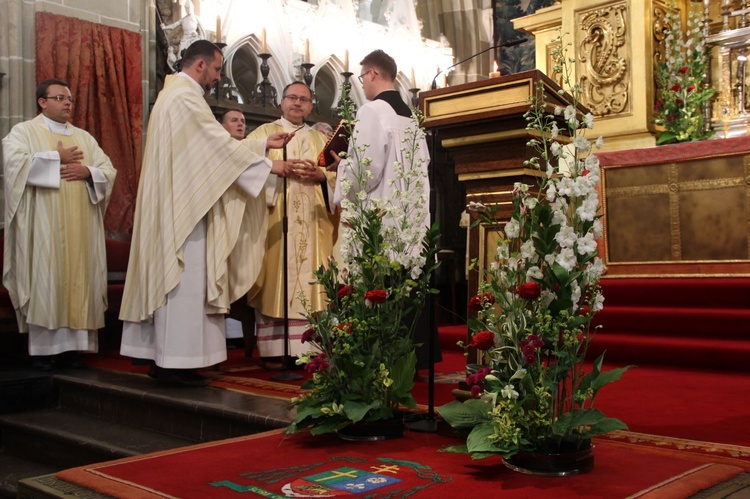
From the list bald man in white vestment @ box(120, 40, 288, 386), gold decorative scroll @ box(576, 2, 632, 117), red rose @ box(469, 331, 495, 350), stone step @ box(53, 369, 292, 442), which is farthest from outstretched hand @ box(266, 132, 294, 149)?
gold decorative scroll @ box(576, 2, 632, 117)

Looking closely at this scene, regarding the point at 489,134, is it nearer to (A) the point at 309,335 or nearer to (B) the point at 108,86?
(A) the point at 309,335

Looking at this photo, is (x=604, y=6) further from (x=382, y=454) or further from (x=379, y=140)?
(x=382, y=454)

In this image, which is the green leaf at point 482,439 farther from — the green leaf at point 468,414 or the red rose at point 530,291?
the red rose at point 530,291

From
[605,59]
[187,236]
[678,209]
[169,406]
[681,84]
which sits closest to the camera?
[169,406]

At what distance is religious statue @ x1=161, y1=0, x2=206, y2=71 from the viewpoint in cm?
716

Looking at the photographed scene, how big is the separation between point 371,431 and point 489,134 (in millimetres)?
1204

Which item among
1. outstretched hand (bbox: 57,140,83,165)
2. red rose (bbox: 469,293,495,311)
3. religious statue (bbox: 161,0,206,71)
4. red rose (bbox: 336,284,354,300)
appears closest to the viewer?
red rose (bbox: 469,293,495,311)

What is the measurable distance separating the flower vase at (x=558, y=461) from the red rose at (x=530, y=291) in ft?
1.60

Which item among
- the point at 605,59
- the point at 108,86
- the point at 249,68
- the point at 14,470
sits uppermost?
the point at 249,68

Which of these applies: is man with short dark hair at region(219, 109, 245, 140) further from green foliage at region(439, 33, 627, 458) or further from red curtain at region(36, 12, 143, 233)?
green foliage at region(439, 33, 627, 458)

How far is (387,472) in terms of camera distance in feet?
8.30

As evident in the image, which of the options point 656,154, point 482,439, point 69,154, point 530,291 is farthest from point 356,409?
point 656,154

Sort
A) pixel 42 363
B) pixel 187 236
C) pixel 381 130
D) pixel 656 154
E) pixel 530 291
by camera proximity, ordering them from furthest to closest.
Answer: pixel 656 154, pixel 42 363, pixel 187 236, pixel 381 130, pixel 530 291

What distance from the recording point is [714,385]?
4133 millimetres
